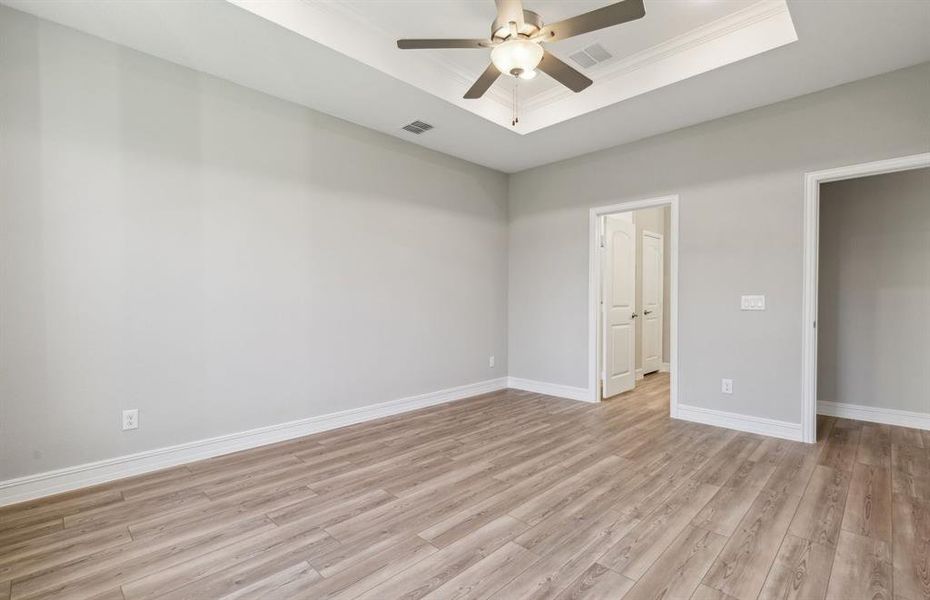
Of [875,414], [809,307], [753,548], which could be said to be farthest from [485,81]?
[875,414]

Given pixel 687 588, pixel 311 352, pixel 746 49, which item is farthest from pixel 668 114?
pixel 311 352

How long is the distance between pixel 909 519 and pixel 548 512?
198 cm

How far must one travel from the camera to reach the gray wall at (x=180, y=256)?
2.53 m

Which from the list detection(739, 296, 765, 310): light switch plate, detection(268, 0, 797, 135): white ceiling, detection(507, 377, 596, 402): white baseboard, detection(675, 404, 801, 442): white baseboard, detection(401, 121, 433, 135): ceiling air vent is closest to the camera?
detection(268, 0, 797, 135): white ceiling

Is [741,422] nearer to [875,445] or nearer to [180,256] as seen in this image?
[875,445]

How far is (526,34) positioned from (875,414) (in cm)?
482

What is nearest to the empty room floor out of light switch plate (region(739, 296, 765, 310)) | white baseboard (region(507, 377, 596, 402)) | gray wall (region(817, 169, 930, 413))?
gray wall (region(817, 169, 930, 413))

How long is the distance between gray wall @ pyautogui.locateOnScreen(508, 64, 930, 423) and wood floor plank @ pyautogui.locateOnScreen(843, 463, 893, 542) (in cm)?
72

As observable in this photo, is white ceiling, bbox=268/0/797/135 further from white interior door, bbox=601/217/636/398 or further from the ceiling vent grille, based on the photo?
white interior door, bbox=601/217/636/398

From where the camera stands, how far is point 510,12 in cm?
222

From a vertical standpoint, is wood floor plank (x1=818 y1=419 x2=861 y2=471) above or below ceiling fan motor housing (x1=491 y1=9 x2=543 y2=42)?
below

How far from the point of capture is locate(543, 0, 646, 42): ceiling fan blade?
2025mm

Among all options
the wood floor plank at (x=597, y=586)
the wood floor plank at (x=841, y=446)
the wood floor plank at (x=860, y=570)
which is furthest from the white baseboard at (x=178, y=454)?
Result: the wood floor plank at (x=841, y=446)

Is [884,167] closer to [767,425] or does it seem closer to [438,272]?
[767,425]
